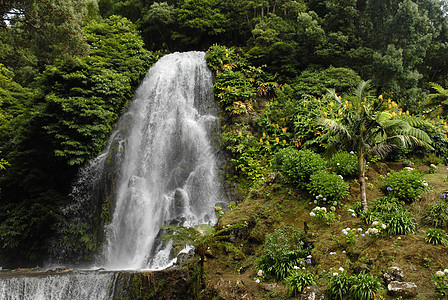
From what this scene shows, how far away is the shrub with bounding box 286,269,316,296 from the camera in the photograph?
201 inches

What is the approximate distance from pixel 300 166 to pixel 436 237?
346 centimetres

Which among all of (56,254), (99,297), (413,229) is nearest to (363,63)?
(413,229)

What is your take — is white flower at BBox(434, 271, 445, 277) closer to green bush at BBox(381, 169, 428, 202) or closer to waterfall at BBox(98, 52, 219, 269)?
green bush at BBox(381, 169, 428, 202)

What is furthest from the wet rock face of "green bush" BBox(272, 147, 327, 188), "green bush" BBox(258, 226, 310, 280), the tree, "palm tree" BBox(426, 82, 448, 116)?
"palm tree" BBox(426, 82, 448, 116)

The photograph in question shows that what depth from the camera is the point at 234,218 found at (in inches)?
298

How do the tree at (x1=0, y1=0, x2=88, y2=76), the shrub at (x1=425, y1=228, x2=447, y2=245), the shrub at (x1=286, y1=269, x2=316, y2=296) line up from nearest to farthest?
the shrub at (x1=425, y1=228, x2=447, y2=245) < the shrub at (x1=286, y1=269, x2=316, y2=296) < the tree at (x1=0, y1=0, x2=88, y2=76)

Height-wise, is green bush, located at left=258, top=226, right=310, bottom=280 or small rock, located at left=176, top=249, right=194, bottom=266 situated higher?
green bush, located at left=258, top=226, right=310, bottom=280

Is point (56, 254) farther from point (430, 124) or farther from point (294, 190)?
point (430, 124)

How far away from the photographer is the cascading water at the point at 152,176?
32.3 feet

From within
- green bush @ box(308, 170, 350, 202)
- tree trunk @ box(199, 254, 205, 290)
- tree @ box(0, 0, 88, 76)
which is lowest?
tree trunk @ box(199, 254, 205, 290)

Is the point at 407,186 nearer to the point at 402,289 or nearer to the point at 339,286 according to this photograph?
the point at 402,289

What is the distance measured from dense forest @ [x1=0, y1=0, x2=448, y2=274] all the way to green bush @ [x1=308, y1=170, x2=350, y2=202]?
2.19ft

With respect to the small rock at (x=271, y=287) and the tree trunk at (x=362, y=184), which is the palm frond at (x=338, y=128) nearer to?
the tree trunk at (x=362, y=184)

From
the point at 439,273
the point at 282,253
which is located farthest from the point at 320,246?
the point at 439,273
